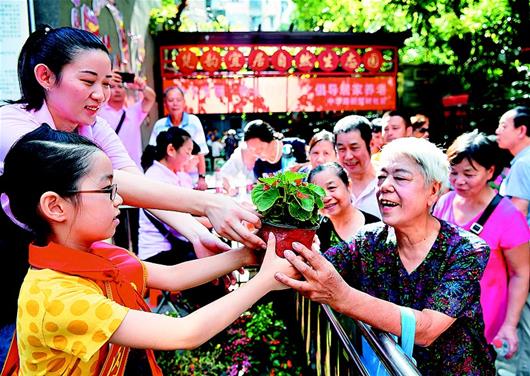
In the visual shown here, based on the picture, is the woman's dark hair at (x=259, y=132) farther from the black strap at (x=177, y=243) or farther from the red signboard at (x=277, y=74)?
the red signboard at (x=277, y=74)

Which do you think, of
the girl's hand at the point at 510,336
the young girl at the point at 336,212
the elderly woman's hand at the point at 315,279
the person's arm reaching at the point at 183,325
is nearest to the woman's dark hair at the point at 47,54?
the person's arm reaching at the point at 183,325

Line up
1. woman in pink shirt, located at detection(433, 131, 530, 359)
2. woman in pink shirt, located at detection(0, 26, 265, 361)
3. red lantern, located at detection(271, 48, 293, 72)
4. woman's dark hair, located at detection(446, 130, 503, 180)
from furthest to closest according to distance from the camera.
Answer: red lantern, located at detection(271, 48, 293, 72) → woman's dark hair, located at detection(446, 130, 503, 180) → woman in pink shirt, located at detection(433, 131, 530, 359) → woman in pink shirt, located at detection(0, 26, 265, 361)

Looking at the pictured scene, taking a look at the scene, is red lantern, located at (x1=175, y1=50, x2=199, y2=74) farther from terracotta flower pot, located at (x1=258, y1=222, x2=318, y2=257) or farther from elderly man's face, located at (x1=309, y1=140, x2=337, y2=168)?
terracotta flower pot, located at (x1=258, y1=222, x2=318, y2=257)

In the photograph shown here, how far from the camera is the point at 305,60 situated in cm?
1188

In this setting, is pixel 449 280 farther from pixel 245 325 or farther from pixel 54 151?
pixel 245 325

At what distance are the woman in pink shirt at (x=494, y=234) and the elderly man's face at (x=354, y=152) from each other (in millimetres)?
939

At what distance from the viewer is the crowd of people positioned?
143 cm

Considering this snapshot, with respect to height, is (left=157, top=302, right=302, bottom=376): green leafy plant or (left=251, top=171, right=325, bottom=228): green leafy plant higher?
(left=251, top=171, right=325, bottom=228): green leafy plant

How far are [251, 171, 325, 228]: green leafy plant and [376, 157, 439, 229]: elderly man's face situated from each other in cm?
49

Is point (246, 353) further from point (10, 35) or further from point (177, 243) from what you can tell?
point (10, 35)

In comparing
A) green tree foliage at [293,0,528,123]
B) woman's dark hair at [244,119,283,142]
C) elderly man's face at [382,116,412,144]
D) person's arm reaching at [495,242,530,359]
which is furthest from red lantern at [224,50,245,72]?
person's arm reaching at [495,242,530,359]

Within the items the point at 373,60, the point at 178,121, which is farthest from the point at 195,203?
the point at 373,60

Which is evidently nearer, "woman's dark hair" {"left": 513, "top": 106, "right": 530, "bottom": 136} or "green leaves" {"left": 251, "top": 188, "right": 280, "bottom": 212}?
"green leaves" {"left": 251, "top": 188, "right": 280, "bottom": 212}

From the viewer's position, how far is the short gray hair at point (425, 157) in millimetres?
2062
